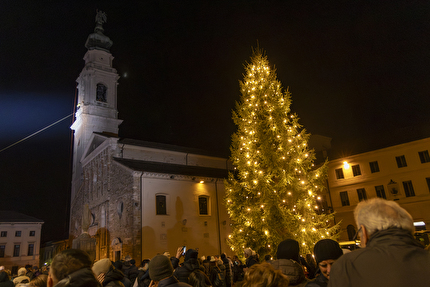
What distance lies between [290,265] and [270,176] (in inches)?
392

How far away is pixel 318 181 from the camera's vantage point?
45.1 feet

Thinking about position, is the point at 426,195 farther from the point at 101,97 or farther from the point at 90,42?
the point at 90,42

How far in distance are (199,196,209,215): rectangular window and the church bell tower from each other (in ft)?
60.8

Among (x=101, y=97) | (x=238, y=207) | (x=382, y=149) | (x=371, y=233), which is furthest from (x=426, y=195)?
(x=101, y=97)

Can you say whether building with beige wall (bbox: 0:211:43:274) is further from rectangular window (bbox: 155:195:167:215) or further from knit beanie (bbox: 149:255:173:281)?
knit beanie (bbox: 149:255:173:281)

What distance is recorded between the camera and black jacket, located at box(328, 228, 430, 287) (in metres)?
1.87

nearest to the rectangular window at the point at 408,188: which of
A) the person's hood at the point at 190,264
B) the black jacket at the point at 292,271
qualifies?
the person's hood at the point at 190,264

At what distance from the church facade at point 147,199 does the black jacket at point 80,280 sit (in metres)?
21.1

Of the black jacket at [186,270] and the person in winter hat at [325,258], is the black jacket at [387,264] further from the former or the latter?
the black jacket at [186,270]

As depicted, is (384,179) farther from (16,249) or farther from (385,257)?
(16,249)

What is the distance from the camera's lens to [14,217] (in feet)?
178

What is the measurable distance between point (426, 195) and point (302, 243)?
71.5 ft

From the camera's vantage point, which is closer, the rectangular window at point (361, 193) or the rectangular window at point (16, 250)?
the rectangular window at point (361, 193)

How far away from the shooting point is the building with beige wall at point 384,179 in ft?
89.8
